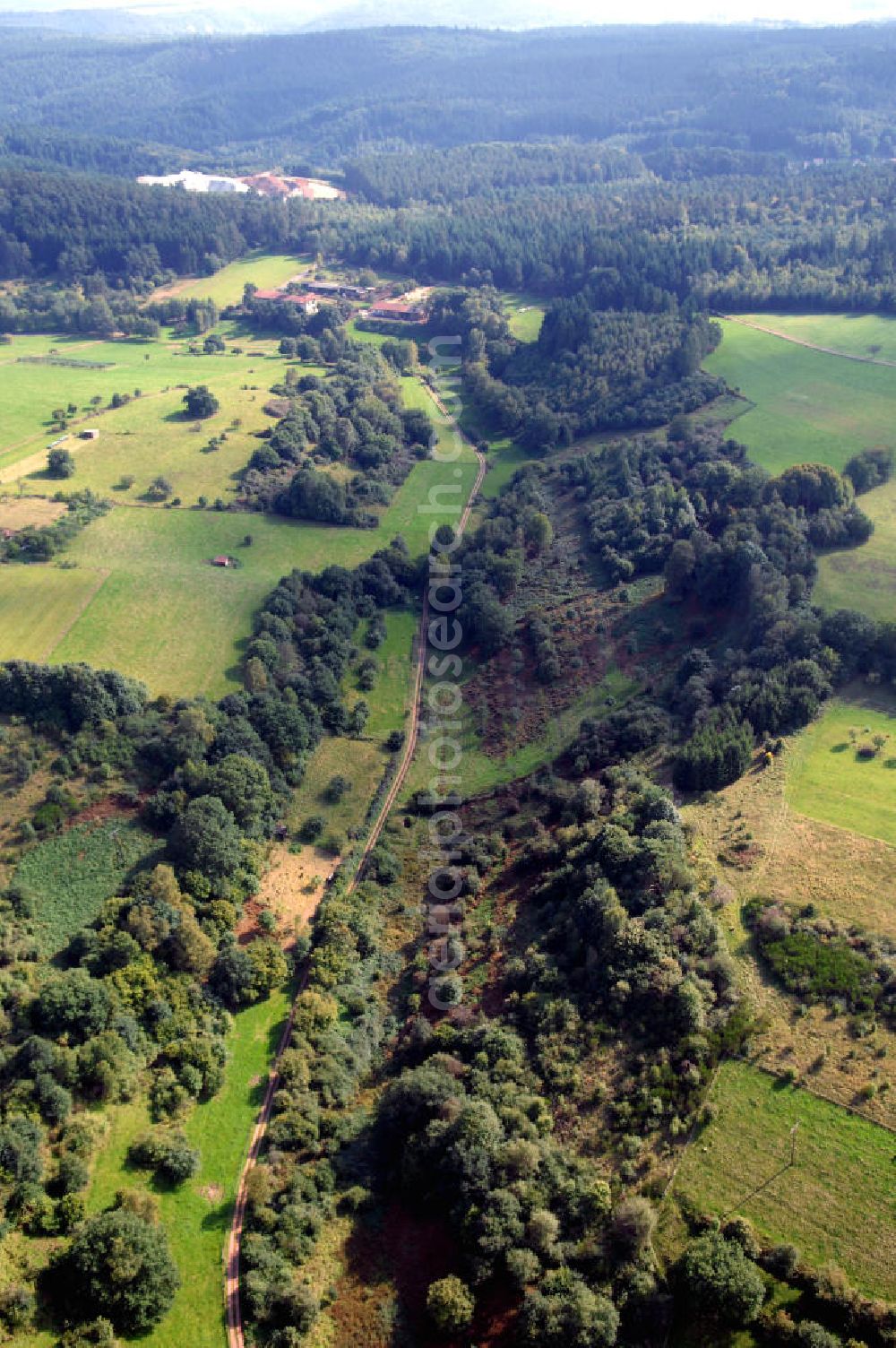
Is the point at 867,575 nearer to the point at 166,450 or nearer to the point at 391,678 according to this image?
the point at 391,678

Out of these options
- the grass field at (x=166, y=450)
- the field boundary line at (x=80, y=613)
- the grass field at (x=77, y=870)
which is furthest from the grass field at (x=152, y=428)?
the grass field at (x=77, y=870)

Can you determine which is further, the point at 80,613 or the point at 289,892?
the point at 80,613

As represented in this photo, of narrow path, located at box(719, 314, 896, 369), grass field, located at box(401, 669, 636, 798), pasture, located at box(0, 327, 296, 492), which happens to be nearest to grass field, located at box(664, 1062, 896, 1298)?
grass field, located at box(401, 669, 636, 798)

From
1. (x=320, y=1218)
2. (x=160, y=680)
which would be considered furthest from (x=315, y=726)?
(x=320, y=1218)

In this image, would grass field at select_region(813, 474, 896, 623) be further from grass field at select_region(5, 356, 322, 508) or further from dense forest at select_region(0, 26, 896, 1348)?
grass field at select_region(5, 356, 322, 508)

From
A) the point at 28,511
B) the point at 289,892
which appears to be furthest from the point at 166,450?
the point at 289,892

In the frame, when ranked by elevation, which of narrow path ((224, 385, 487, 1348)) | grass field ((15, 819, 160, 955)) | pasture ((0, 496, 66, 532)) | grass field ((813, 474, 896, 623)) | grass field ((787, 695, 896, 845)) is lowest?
narrow path ((224, 385, 487, 1348))

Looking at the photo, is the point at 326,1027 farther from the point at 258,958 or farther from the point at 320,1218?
the point at 320,1218
